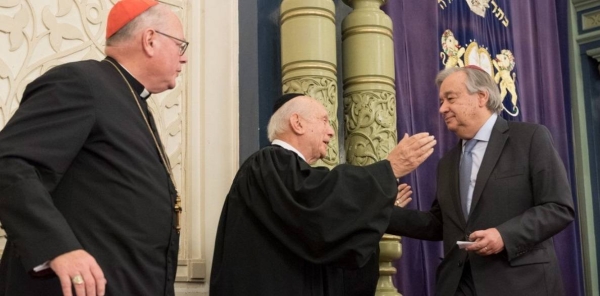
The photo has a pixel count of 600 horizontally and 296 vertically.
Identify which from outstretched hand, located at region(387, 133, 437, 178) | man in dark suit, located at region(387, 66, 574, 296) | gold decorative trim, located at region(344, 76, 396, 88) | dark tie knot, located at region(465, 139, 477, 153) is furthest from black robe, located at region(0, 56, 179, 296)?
gold decorative trim, located at region(344, 76, 396, 88)

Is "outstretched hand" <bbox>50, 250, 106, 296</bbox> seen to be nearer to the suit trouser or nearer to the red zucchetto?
the red zucchetto

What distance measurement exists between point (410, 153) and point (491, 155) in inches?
19.9

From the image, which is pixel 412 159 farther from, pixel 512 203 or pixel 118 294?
pixel 118 294

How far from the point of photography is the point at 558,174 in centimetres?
320

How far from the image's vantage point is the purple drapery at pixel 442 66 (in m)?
4.29

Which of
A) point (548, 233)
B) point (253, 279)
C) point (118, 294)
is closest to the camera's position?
point (118, 294)

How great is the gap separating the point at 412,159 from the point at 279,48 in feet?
4.12

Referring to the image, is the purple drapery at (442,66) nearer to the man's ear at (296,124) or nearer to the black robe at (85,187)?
the man's ear at (296,124)

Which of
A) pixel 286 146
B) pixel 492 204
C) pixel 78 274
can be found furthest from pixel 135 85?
pixel 492 204

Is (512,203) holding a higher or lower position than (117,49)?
lower

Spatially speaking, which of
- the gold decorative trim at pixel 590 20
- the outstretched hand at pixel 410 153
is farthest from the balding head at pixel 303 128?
the gold decorative trim at pixel 590 20

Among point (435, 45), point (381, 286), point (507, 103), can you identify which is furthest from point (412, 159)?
point (507, 103)

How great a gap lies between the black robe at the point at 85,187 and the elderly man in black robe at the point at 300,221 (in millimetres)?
657

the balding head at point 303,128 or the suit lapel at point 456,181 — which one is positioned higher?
the balding head at point 303,128
